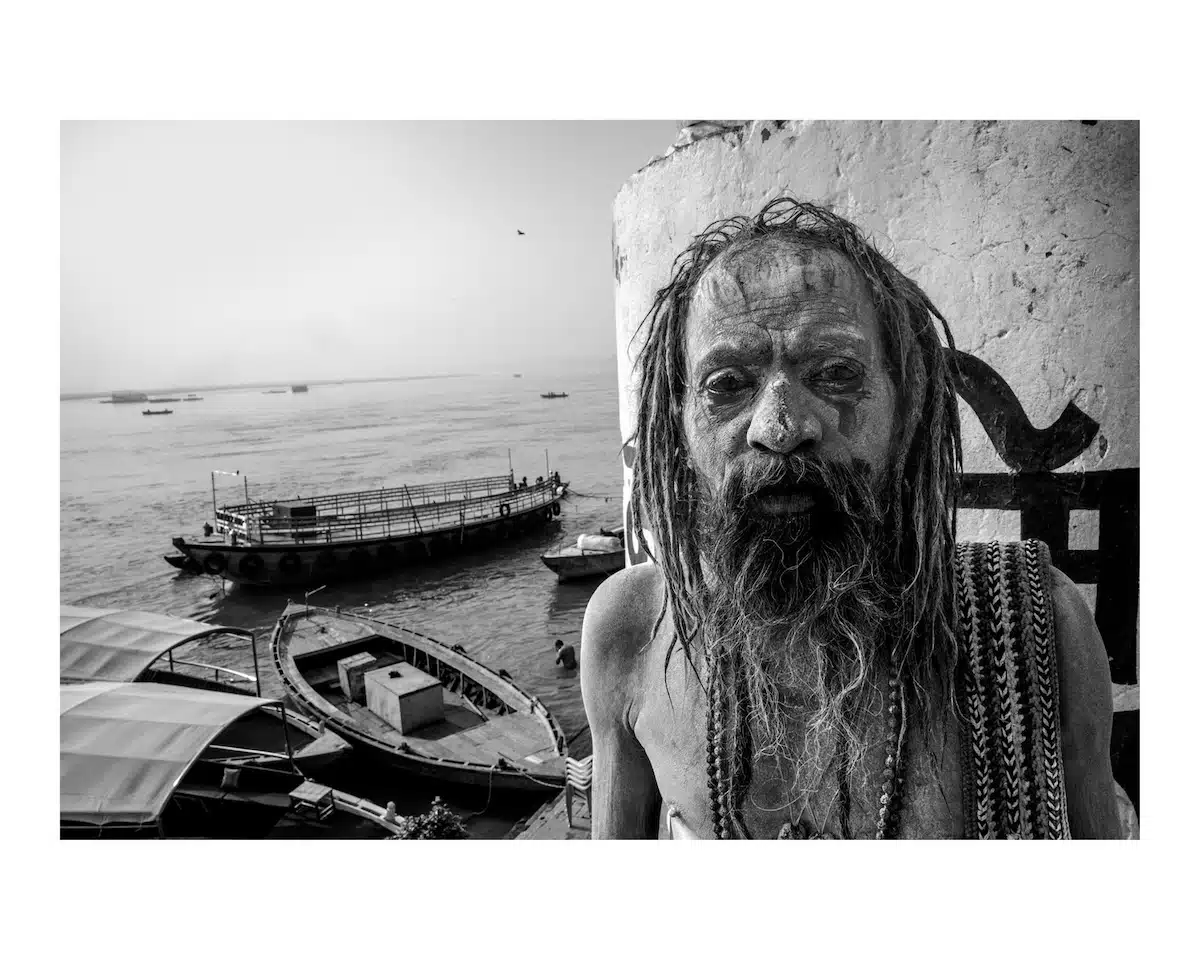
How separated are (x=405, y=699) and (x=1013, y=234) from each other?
10.9m

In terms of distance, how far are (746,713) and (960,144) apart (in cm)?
150

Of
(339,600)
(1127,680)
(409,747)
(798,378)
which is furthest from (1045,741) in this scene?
(339,600)

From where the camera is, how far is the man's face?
4.67 ft

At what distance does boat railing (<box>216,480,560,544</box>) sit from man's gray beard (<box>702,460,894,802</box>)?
20186 mm

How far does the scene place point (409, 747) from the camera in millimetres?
10625

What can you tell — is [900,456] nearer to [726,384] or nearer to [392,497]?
[726,384]

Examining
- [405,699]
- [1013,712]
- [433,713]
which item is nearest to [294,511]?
[405,699]

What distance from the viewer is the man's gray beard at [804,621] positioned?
58.4 inches

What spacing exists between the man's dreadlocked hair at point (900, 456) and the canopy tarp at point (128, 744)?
16.2 ft

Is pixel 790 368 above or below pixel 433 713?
above

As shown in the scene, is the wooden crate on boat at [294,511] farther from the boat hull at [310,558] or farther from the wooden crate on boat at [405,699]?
the wooden crate on boat at [405,699]

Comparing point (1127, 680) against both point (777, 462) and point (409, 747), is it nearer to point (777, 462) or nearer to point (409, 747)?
point (777, 462)

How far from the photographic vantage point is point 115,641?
819 centimetres

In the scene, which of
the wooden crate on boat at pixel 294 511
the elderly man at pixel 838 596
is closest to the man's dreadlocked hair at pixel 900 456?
the elderly man at pixel 838 596
